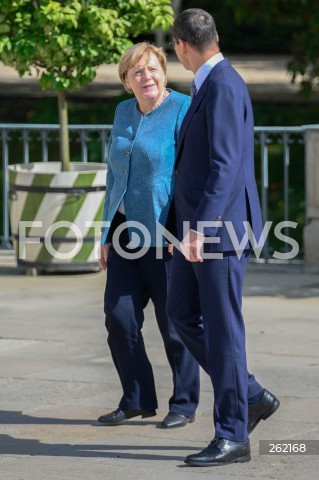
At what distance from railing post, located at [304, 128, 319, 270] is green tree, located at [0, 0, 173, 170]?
5.28 ft

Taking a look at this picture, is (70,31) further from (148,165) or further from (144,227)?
(144,227)

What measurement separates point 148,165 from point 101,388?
4.97ft

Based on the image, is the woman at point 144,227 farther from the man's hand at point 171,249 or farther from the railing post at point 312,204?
the railing post at point 312,204

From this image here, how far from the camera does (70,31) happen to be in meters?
10.8

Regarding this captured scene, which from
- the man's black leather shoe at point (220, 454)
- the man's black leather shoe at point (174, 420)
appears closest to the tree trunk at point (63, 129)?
the man's black leather shoe at point (174, 420)

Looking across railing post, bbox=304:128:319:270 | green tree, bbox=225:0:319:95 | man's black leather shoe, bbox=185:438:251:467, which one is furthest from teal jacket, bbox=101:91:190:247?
green tree, bbox=225:0:319:95

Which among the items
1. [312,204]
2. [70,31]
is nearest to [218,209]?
[70,31]

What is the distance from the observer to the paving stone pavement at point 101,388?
5852mm

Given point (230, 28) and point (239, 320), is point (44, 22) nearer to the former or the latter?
point (239, 320)

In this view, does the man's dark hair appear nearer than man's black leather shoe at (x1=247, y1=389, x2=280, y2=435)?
Yes

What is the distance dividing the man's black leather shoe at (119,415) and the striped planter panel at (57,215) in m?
4.63

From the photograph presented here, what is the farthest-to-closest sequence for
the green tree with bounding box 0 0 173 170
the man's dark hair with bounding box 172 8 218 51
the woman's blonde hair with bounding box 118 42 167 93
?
the green tree with bounding box 0 0 173 170 < the woman's blonde hair with bounding box 118 42 167 93 < the man's dark hair with bounding box 172 8 218 51

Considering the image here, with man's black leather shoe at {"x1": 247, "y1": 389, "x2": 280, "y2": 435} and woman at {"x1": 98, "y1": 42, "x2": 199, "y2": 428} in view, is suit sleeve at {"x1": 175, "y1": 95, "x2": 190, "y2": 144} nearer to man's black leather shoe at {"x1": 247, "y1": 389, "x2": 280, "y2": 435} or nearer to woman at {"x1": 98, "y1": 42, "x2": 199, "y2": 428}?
woman at {"x1": 98, "y1": 42, "x2": 199, "y2": 428}

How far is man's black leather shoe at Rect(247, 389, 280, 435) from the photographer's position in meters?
6.08
